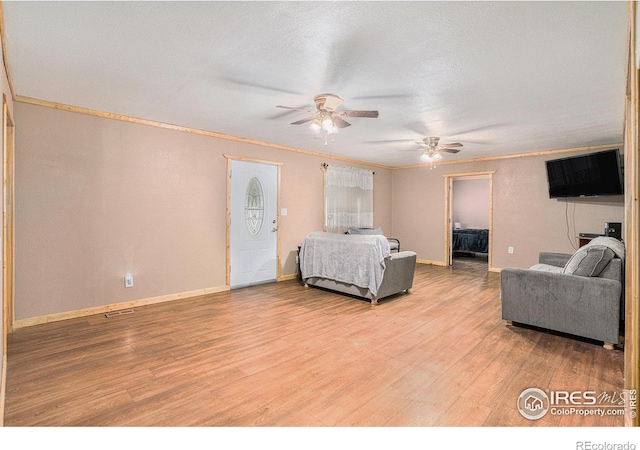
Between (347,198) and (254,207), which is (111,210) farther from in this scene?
(347,198)

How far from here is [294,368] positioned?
2.46 metres

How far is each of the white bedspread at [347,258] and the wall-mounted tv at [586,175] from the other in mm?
3443

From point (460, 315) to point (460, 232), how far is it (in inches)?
199

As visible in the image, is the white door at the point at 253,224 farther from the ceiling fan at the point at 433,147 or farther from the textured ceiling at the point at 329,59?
the ceiling fan at the point at 433,147

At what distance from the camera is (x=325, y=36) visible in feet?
6.98

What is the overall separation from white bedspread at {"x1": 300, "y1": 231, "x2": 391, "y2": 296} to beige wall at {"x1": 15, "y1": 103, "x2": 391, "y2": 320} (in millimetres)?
1345

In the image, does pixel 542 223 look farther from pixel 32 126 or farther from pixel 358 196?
pixel 32 126

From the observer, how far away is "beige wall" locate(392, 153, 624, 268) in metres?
5.56

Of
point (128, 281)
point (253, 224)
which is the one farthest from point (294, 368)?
point (253, 224)

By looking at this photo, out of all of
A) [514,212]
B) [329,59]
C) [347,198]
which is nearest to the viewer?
[329,59]

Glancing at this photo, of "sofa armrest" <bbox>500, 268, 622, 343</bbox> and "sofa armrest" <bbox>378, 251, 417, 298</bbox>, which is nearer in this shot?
"sofa armrest" <bbox>500, 268, 622, 343</bbox>

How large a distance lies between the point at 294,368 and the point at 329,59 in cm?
235

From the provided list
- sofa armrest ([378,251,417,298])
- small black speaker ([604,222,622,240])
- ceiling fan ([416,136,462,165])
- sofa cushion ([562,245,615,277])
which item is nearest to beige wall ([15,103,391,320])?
→ sofa armrest ([378,251,417,298])

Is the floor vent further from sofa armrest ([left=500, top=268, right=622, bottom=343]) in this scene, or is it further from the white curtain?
sofa armrest ([left=500, top=268, right=622, bottom=343])
